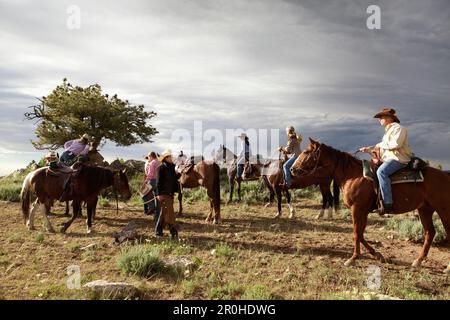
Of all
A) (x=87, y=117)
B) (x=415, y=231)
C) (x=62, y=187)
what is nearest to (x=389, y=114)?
(x=415, y=231)

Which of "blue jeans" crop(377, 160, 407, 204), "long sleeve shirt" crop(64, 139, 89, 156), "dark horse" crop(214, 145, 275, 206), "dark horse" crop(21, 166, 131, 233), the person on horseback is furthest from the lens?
"dark horse" crop(214, 145, 275, 206)

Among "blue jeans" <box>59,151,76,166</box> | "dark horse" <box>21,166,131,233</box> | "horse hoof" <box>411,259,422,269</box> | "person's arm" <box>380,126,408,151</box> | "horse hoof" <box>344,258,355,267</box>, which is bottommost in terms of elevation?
"horse hoof" <box>411,259,422,269</box>

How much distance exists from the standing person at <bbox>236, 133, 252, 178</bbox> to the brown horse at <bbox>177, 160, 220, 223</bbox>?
4.21 meters

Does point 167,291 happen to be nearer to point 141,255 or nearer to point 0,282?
point 141,255

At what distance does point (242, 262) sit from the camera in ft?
27.2

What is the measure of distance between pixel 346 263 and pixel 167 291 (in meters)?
4.05

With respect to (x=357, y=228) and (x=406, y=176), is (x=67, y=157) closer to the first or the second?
(x=357, y=228)

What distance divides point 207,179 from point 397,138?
7.43 metres

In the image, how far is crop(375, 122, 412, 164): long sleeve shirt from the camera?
8.00 m

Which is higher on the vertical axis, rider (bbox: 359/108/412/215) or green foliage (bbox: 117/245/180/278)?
rider (bbox: 359/108/412/215)

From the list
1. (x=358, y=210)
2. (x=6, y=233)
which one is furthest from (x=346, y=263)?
(x=6, y=233)

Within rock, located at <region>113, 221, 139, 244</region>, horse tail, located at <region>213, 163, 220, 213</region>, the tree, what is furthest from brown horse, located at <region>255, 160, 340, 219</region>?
the tree

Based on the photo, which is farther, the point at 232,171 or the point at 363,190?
the point at 232,171

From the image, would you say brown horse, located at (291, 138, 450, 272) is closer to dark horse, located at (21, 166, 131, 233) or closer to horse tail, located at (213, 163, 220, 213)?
horse tail, located at (213, 163, 220, 213)
